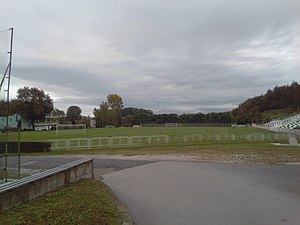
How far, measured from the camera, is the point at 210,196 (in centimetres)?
715

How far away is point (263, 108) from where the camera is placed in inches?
5842

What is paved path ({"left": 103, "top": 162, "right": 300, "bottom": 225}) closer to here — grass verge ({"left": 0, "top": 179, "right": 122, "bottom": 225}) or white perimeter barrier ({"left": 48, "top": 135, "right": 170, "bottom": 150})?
grass verge ({"left": 0, "top": 179, "right": 122, "bottom": 225})

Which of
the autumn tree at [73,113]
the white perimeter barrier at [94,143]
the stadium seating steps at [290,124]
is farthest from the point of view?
the autumn tree at [73,113]

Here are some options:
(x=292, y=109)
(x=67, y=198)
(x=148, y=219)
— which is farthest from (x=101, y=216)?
(x=292, y=109)

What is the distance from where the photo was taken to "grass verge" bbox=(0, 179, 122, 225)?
468 centimetres

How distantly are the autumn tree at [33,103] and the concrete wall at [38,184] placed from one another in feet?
279

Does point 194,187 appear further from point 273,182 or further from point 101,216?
point 101,216

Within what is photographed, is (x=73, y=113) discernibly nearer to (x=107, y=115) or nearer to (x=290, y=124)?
(x=107, y=115)

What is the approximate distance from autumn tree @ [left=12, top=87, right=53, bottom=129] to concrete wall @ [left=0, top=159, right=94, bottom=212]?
85138mm

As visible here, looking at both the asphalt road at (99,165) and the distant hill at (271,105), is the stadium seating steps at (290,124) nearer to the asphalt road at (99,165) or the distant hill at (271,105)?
the distant hill at (271,105)

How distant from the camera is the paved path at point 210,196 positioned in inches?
215

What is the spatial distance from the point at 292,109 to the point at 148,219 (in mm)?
138519

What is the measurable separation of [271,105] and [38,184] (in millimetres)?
151495

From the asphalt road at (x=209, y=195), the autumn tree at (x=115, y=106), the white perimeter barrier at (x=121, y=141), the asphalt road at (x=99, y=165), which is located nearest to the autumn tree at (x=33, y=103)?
the autumn tree at (x=115, y=106)
